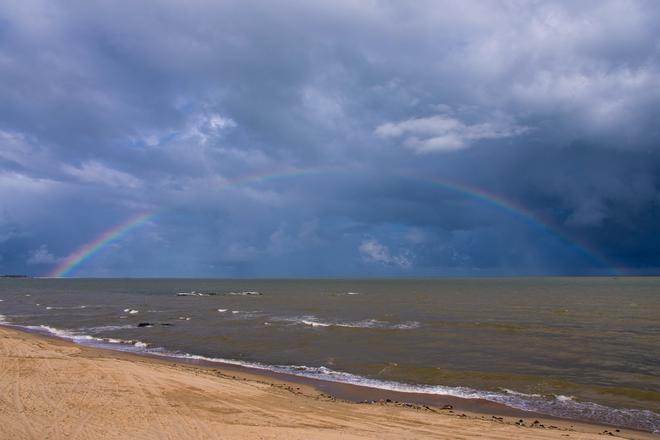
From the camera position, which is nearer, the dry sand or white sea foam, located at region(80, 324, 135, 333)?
the dry sand

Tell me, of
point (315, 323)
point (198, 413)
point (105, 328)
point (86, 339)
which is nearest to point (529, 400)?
point (198, 413)

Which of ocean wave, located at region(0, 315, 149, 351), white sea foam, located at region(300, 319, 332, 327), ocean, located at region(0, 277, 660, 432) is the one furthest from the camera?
white sea foam, located at region(300, 319, 332, 327)

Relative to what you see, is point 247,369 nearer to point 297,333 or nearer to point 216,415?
point 216,415

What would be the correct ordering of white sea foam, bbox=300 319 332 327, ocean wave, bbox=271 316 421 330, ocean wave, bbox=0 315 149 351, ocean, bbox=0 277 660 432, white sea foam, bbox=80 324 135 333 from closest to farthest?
1. ocean, bbox=0 277 660 432
2. ocean wave, bbox=0 315 149 351
3. white sea foam, bbox=80 324 135 333
4. ocean wave, bbox=271 316 421 330
5. white sea foam, bbox=300 319 332 327

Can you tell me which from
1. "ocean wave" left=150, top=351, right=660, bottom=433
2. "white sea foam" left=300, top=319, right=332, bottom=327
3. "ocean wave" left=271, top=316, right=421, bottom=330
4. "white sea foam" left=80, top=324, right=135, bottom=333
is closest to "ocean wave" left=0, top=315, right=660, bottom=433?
"ocean wave" left=150, top=351, right=660, bottom=433

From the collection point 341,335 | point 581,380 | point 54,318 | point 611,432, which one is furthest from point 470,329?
point 54,318

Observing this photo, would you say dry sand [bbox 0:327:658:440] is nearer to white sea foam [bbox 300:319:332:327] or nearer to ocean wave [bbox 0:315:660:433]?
ocean wave [bbox 0:315:660:433]

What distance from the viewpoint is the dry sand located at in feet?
36.2

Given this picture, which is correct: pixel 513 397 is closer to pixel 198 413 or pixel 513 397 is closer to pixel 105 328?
pixel 198 413

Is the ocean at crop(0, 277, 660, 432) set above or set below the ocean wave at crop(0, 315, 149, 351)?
above

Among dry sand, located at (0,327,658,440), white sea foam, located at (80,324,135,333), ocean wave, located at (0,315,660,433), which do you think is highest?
dry sand, located at (0,327,658,440)

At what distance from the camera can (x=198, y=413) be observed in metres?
12.7

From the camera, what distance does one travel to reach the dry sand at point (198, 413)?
11.0 m

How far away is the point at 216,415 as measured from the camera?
1255cm
